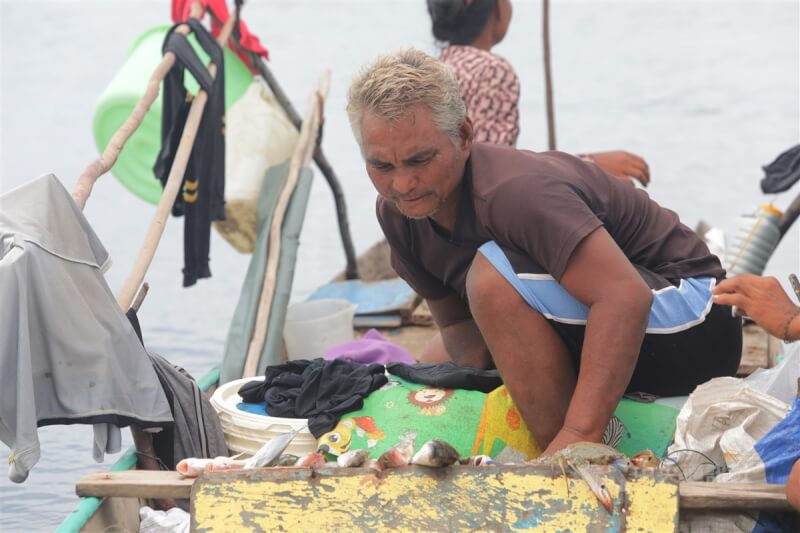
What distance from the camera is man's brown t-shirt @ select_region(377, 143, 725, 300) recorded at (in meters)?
2.21

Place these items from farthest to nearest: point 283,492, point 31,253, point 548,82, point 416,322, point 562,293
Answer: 1. point 548,82
2. point 416,322
3. point 562,293
4. point 31,253
5. point 283,492

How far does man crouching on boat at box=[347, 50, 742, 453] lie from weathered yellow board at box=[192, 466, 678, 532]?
0.24 metres

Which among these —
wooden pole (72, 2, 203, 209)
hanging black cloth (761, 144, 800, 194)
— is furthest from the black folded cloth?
hanging black cloth (761, 144, 800, 194)

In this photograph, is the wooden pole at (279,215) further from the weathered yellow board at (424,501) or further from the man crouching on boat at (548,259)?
the weathered yellow board at (424,501)

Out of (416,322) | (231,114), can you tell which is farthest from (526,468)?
(231,114)

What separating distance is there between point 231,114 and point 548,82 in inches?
66.9

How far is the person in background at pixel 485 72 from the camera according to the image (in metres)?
3.89

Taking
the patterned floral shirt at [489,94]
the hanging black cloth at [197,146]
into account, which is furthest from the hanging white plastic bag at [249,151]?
the patterned floral shirt at [489,94]

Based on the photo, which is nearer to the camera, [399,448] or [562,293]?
[399,448]

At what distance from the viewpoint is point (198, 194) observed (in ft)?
12.6

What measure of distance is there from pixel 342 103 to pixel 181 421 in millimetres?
9479

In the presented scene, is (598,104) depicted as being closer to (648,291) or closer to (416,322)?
(416,322)

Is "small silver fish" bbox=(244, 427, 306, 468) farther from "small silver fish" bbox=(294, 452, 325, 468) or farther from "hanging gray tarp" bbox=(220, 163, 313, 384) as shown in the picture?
"hanging gray tarp" bbox=(220, 163, 313, 384)

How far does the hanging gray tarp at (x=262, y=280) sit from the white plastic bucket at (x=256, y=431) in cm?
75
